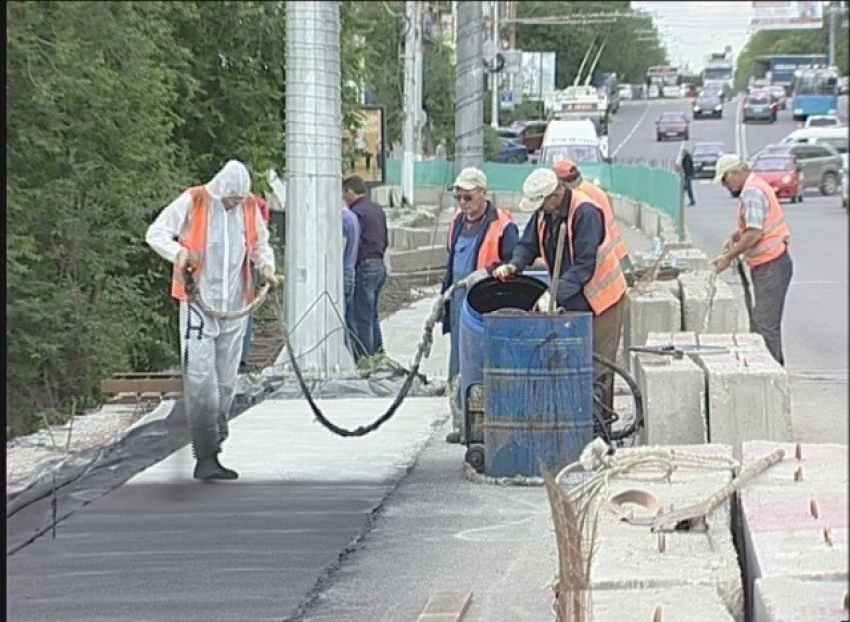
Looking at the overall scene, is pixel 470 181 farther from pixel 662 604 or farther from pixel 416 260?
pixel 416 260

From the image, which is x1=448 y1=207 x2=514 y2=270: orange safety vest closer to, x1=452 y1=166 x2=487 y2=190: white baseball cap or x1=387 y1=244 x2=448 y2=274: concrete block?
x1=452 y1=166 x2=487 y2=190: white baseball cap

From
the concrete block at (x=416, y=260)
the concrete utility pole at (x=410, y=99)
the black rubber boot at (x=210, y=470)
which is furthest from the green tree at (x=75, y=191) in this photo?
the concrete utility pole at (x=410, y=99)

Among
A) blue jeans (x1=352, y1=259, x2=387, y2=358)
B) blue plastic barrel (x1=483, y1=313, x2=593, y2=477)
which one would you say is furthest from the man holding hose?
blue jeans (x1=352, y1=259, x2=387, y2=358)

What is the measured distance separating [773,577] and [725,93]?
45781 millimetres

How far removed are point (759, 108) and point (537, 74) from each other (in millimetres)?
7052

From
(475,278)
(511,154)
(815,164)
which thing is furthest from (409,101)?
(475,278)

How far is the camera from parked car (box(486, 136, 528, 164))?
2317 inches

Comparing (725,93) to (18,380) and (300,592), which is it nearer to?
(18,380)

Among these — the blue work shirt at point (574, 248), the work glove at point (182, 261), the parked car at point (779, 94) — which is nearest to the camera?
the work glove at point (182, 261)

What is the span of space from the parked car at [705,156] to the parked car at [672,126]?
1362mm

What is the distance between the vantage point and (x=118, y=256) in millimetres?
18016

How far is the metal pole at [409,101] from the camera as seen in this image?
41344 mm

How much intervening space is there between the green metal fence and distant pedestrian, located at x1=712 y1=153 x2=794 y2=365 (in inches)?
688

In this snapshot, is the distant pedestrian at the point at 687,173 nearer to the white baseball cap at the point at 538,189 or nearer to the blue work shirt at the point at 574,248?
the blue work shirt at the point at 574,248
